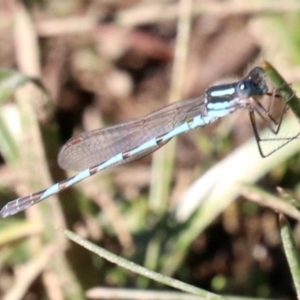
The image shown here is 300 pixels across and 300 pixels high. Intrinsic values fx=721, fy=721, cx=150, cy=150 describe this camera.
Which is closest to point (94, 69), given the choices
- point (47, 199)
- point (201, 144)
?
point (201, 144)

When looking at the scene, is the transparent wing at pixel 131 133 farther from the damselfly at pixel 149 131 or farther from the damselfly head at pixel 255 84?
the damselfly head at pixel 255 84

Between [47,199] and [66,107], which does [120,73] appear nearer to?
[66,107]

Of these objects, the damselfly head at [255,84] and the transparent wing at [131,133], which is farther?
the transparent wing at [131,133]

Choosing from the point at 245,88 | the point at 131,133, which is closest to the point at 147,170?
the point at 131,133

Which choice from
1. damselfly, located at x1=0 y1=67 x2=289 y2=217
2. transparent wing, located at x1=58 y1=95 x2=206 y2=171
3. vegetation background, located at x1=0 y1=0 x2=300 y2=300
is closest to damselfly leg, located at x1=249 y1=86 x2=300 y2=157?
damselfly, located at x1=0 y1=67 x2=289 y2=217

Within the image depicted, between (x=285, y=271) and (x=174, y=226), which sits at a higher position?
(x=174, y=226)

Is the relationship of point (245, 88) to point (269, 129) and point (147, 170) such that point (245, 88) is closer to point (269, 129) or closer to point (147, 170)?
point (269, 129)

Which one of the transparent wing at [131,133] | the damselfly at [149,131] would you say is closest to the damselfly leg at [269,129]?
the damselfly at [149,131]

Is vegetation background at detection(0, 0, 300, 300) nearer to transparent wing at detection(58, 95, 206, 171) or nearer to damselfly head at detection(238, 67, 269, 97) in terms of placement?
transparent wing at detection(58, 95, 206, 171)
